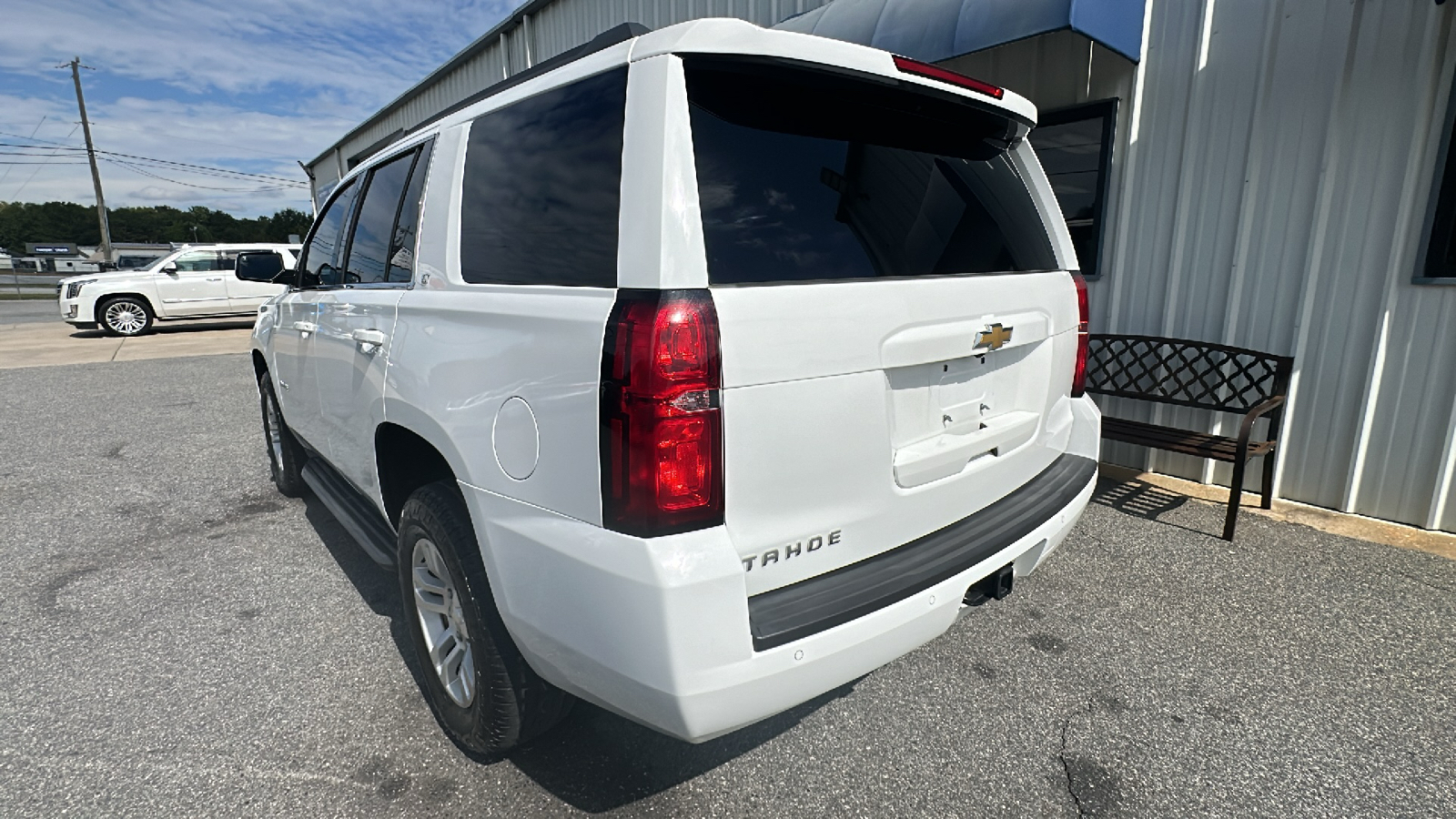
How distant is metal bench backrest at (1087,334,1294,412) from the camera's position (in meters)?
4.35

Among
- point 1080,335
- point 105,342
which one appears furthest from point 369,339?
point 105,342

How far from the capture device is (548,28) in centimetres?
1162

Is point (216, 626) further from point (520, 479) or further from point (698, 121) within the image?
point (698, 121)

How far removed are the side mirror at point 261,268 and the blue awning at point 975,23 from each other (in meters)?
3.99

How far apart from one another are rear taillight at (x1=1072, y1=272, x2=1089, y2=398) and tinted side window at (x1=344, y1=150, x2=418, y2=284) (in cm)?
241

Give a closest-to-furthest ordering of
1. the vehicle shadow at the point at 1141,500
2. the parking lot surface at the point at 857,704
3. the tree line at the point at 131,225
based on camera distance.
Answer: the parking lot surface at the point at 857,704
the vehicle shadow at the point at 1141,500
the tree line at the point at 131,225

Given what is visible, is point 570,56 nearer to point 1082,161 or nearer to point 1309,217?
point 1309,217

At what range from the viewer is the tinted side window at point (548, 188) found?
1629mm

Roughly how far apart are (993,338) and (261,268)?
3.83m

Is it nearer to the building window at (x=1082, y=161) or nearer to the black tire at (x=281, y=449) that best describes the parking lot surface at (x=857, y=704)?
the black tire at (x=281, y=449)

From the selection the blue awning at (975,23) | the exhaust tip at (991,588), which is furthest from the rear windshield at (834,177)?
the blue awning at (975,23)

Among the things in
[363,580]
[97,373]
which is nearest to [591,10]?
[97,373]

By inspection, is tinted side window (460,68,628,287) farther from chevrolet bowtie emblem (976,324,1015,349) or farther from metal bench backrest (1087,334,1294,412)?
metal bench backrest (1087,334,1294,412)

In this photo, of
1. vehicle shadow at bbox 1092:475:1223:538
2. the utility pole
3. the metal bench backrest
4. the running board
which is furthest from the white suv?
the utility pole
